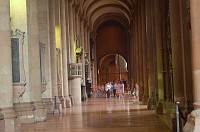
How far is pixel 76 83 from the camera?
33.6 meters

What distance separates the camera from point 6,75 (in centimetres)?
1373

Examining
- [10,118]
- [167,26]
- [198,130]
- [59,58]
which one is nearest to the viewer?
[198,130]

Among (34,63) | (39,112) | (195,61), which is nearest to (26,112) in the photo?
(39,112)

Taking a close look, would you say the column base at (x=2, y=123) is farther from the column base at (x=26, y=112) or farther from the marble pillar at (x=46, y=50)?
the marble pillar at (x=46, y=50)

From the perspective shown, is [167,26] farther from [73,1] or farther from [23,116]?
[73,1]

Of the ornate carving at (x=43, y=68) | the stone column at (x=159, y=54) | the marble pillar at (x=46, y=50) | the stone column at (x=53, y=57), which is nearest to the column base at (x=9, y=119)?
the ornate carving at (x=43, y=68)

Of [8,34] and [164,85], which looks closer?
[8,34]

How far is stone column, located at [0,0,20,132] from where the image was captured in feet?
44.5

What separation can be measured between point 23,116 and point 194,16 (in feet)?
33.6

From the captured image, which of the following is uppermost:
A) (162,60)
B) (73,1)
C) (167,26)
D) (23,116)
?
(73,1)

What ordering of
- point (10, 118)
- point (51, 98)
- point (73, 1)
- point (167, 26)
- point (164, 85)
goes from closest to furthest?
1. point (10, 118)
2. point (167, 26)
3. point (164, 85)
4. point (51, 98)
5. point (73, 1)

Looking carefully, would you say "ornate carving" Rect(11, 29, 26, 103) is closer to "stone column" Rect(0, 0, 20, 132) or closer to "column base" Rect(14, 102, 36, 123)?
"column base" Rect(14, 102, 36, 123)

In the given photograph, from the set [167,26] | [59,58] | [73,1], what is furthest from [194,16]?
[73,1]

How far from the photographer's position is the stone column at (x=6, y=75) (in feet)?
44.5
